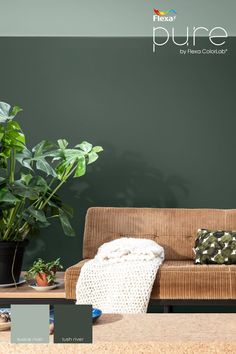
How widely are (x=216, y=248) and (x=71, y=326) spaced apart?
2.06 m

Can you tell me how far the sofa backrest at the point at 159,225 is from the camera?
151 inches

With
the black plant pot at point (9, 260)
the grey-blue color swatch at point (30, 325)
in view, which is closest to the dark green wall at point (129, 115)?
the black plant pot at point (9, 260)

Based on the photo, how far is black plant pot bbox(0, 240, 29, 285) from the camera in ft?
11.1

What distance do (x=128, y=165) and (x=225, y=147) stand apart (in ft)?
2.66

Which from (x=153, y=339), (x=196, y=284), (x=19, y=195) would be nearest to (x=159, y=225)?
(x=196, y=284)

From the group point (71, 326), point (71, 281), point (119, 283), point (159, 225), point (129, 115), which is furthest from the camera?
point (129, 115)

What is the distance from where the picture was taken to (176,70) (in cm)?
430

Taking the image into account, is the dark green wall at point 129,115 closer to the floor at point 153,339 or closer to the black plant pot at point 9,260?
the black plant pot at point 9,260

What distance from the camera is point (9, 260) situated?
3.40m

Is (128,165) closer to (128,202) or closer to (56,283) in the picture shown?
(128,202)

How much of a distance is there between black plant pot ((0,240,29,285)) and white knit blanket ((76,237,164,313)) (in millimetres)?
509

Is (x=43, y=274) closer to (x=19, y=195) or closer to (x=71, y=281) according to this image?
(x=71, y=281)

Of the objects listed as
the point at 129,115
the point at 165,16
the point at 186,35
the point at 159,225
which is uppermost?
the point at 165,16

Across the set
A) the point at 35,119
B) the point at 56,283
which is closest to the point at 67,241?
the point at 56,283
